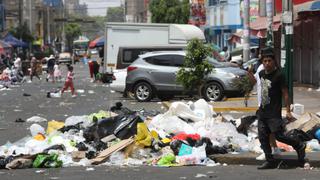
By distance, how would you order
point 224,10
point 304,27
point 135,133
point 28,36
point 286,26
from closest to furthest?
point 135,133, point 286,26, point 304,27, point 224,10, point 28,36

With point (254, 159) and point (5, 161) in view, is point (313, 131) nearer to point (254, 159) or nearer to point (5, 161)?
point (254, 159)

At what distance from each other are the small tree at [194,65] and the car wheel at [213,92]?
1.49 meters

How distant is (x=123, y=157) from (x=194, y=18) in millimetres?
47985

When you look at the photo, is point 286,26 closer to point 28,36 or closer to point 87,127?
point 87,127

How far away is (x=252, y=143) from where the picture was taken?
11.7 m

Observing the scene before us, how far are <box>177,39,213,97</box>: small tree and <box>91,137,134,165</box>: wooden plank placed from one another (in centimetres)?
865

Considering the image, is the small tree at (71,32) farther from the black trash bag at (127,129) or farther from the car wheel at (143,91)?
the black trash bag at (127,129)

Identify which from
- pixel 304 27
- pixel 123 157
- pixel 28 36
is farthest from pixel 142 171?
pixel 28 36

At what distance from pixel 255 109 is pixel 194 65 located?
263 centimetres

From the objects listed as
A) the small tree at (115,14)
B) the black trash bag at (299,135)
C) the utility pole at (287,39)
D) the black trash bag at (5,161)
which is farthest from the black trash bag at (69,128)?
the small tree at (115,14)

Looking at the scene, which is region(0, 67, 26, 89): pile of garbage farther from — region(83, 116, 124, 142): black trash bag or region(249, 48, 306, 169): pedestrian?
region(249, 48, 306, 169): pedestrian

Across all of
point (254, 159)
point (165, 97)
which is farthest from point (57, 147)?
point (165, 97)

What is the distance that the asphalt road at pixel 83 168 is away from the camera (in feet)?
32.2

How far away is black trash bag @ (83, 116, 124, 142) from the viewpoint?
40.8ft
